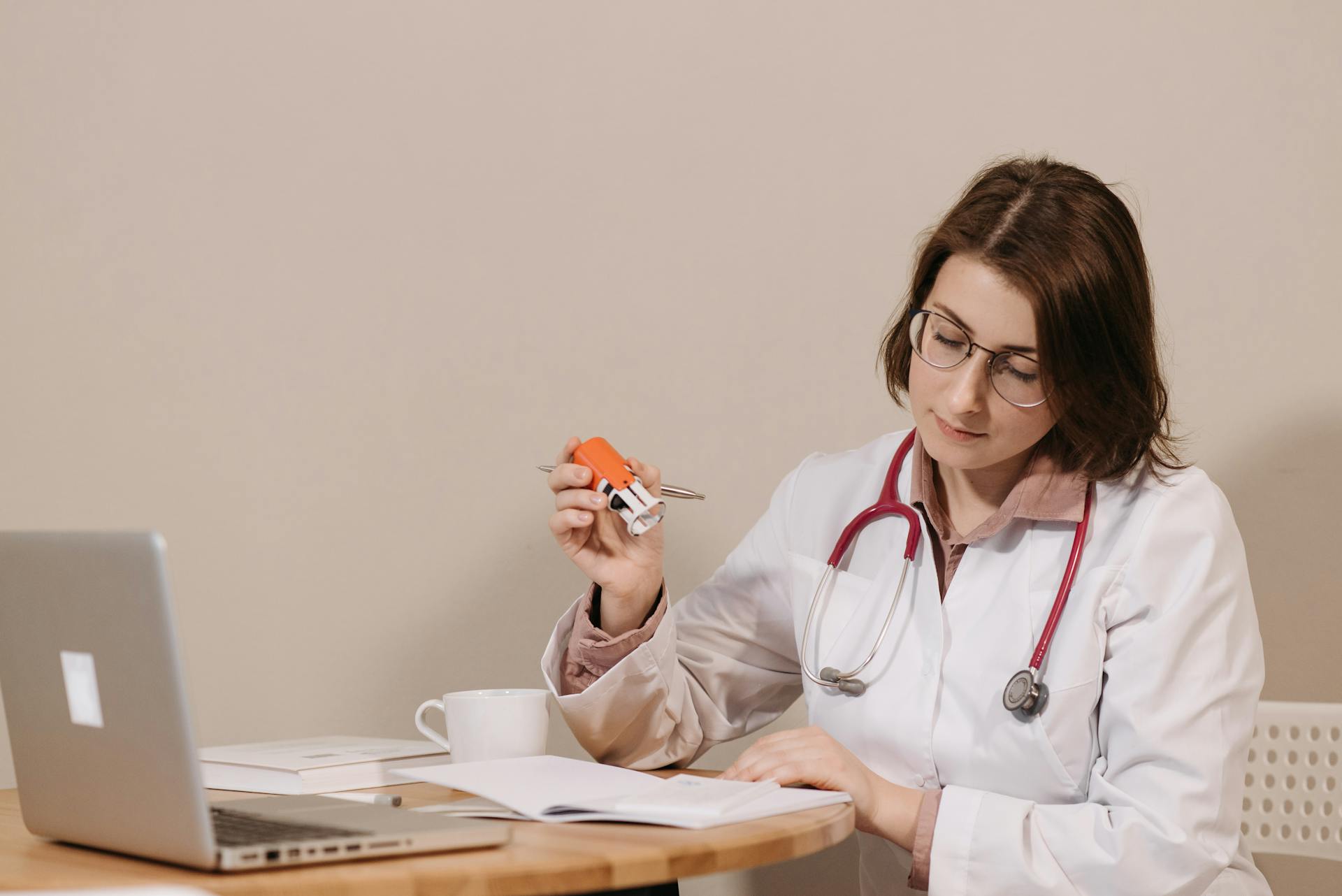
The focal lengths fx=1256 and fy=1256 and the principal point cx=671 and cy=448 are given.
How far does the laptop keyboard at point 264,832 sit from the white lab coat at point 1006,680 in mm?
551

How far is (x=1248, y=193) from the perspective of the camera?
6.52ft

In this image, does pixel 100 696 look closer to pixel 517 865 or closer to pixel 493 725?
pixel 517 865

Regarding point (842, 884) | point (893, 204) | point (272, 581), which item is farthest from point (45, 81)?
point (842, 884)

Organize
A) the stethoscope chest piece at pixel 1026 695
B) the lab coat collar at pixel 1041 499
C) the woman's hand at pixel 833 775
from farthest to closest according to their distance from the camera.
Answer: the lab coat collar at pixel 1041 499 < the stethoscope chest piece at pixel 1026 695 < the woman's hand at pixel 833 775

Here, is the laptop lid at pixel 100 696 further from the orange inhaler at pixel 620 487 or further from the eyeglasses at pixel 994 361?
the eyeglasses at pixel 994 361

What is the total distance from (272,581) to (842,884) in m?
1.04

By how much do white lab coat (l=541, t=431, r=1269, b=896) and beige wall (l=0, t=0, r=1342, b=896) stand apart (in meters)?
0.44

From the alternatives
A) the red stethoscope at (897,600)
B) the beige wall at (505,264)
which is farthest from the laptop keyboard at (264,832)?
the beige wall at (505,264)

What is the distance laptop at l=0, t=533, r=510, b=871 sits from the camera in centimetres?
82

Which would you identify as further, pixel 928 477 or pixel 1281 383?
pixel 1281 383

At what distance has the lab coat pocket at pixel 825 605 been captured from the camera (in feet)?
5.04

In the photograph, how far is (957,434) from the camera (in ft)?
4.70

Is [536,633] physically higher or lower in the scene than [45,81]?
lower

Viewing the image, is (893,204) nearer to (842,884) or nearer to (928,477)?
(928,477)
